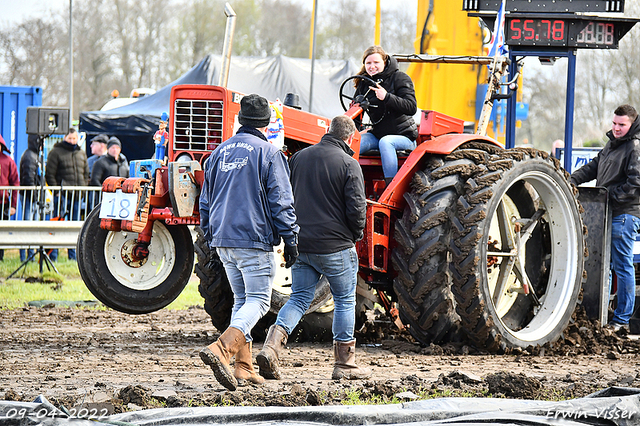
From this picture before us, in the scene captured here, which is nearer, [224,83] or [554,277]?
[224,83]

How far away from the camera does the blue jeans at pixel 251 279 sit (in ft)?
17.7

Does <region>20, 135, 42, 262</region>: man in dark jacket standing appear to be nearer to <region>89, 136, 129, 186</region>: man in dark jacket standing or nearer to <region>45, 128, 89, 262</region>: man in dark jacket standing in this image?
<region>45, 128, 89, 262</region>: man in dark jacket standing

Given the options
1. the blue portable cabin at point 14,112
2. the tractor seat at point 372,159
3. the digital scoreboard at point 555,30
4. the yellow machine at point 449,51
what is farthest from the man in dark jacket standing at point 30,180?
the digital scoreboard at point 555,30

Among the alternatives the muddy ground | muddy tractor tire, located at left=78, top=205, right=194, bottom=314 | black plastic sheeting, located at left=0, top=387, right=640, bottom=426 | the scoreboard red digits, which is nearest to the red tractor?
muddy tractor tire, located at left=78, top=205, right=194, bottom=314

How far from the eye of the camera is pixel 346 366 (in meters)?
5.67

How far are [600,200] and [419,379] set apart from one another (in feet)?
11.6

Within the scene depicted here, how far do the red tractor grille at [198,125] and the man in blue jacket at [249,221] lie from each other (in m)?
1.13

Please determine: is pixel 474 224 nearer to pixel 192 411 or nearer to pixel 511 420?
pixel 511 420

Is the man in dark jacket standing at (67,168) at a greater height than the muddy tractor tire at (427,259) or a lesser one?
greater

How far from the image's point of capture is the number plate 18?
6465mm

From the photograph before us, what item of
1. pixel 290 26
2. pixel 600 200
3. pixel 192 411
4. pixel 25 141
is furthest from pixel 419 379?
pixel 290 26

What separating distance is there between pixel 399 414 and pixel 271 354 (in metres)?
1.51

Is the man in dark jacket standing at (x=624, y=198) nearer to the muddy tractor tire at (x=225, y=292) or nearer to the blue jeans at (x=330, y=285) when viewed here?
the muddy tractor tire at (x=225, y=292)

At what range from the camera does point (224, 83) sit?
6926 millimetres
